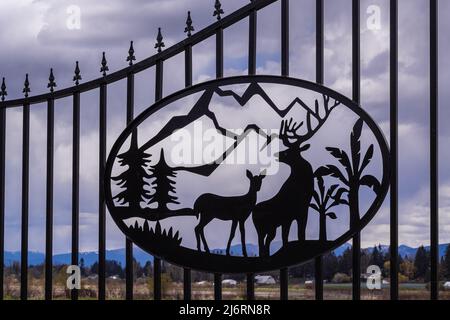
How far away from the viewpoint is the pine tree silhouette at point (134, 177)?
6.20m

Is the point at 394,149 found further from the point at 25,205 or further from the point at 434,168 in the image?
the point at 25,205

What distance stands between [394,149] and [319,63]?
796 millimetres

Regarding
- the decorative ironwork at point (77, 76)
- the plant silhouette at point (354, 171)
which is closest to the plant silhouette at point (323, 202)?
the plant silhouette at point (354, 171)

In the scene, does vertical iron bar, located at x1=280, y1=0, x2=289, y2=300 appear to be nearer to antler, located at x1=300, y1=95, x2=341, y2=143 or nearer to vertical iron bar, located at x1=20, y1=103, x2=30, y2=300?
antler, located at x1=300, y1=95, x2=341, y2=143

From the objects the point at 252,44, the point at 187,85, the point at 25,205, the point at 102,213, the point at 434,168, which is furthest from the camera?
the point at 25,205

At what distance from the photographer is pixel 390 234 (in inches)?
231

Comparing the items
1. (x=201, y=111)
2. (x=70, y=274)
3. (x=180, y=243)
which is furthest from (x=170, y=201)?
(x=70, y=274)

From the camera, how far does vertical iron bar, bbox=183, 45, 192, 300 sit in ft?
20.3

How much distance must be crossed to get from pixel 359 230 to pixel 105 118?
2100mm

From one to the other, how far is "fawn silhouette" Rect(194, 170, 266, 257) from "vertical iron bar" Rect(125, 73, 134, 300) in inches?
23.9

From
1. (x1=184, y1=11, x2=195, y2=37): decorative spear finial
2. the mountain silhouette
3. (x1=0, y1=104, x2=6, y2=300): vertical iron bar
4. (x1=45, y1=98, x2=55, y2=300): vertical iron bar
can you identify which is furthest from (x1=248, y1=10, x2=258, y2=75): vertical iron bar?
(x1=0, y1=104, x2=6, y2=300): vertical iron bar

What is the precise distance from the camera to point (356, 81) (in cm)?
593

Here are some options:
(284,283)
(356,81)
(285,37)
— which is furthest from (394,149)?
(284,283)
